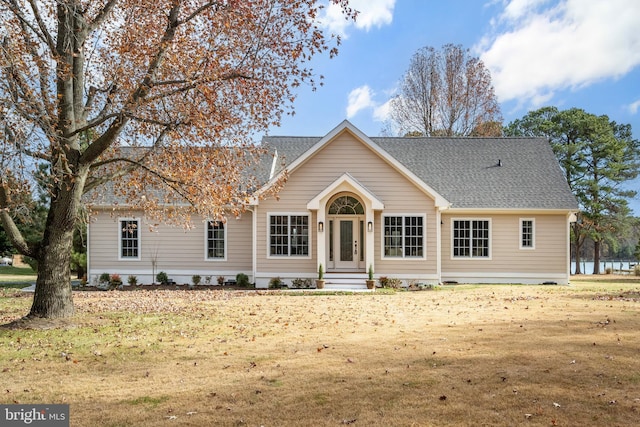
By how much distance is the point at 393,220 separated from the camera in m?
21.0

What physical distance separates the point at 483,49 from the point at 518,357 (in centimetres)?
3617

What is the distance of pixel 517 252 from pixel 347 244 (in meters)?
7.04

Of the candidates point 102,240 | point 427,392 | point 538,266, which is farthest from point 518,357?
point 102,240

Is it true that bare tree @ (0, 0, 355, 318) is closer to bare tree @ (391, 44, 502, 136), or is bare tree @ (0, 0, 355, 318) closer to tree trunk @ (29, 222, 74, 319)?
tree trunk @ (29, 222, 74, 319)

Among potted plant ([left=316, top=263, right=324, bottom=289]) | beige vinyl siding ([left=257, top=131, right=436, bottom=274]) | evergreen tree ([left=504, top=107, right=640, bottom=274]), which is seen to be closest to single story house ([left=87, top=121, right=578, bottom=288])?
beige vinyl siding ([left=257, top=131, right=436, bottom=274])

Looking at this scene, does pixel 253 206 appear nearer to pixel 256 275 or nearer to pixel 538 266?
pixel 256 275

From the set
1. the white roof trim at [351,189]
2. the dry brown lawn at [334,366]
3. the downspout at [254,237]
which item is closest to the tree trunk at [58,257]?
the dry brown lawn at [334,366]

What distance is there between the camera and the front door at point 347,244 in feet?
69.8

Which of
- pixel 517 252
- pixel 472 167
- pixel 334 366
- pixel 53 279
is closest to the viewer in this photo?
pixel 334 366

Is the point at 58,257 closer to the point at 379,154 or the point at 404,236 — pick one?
the point at 379,154

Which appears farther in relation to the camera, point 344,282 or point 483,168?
point 483,168

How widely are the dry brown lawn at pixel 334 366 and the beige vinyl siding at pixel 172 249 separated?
27.3 ft

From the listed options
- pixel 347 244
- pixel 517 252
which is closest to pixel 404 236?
pixel 347 244

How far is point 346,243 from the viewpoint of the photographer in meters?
21.4
